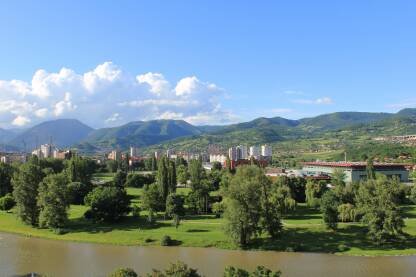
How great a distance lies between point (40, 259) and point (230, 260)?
18.2 meters

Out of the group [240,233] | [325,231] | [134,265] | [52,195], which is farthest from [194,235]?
[52,195]

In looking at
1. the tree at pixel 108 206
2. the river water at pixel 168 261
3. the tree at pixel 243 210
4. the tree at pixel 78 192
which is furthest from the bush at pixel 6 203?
the tree at pixel 243 210

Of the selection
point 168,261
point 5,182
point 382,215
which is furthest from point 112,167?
point 382,215

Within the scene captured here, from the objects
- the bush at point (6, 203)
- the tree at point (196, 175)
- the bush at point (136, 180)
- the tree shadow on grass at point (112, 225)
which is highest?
the tree at point (196, 175)

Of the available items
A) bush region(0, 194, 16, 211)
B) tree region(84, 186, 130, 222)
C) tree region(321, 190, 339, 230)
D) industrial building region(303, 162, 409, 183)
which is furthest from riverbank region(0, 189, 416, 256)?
industrial building region(303, 162, 409, 183)

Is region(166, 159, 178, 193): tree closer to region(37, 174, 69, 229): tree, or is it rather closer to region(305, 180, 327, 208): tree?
region(37, 174, 69, 229): tree

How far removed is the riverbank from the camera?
44.2 m

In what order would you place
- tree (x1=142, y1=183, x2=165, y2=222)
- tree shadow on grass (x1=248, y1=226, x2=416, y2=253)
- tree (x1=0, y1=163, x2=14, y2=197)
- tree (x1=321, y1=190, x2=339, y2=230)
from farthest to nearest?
1. tree (x1=0, y1=163, x2=14, y2=197)
2. tree (x1=142, y1=183, x2=165, y2=222)
3. tree (x1=321, y1=190, x2=339, y2=230)
4. tree shadow on grass (x1=248, y1=226, x2=416, y2=253)

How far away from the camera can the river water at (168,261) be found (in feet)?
120

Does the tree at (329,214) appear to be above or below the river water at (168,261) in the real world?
above

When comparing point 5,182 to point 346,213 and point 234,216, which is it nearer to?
point 234,216

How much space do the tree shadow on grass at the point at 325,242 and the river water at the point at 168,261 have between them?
1.64m

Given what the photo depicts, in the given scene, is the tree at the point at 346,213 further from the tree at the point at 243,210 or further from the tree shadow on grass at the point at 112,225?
the tree shadow on grass at the point at 112,225

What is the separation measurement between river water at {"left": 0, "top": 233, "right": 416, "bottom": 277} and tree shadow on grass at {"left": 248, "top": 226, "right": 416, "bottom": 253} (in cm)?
164
